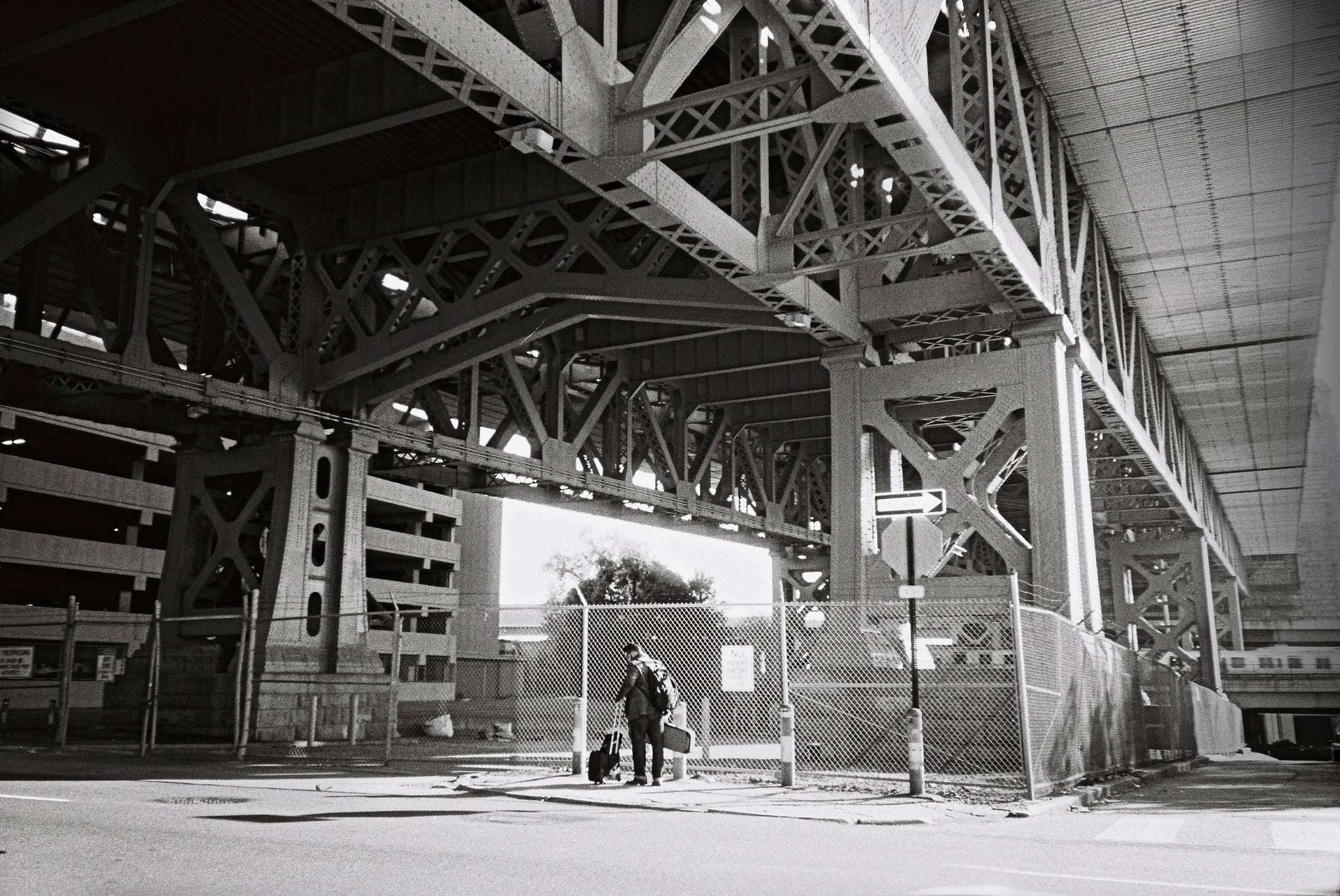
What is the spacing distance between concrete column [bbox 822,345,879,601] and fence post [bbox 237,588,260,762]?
9222mm

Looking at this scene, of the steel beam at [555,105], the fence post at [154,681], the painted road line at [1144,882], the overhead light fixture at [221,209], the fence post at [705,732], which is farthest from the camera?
the overhead light fixture at [221,209]

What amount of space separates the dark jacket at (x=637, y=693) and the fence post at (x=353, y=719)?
7947mm

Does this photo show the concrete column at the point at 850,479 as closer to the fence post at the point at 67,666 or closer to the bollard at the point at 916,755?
the bollard at the point at 916,755

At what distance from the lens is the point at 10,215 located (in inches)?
760

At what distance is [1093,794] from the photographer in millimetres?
14875

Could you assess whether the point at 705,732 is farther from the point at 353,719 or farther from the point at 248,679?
the point at 248,679

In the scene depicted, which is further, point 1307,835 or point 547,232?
point 547,232

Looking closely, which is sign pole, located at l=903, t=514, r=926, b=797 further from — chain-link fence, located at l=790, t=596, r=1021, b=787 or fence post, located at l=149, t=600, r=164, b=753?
fence post, located at l=149, t=600, r=164, b=753

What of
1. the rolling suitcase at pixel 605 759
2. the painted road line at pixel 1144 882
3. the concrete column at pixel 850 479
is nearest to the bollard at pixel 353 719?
the rolling suitcase at pixel 605 759

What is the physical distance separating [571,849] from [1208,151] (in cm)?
1548

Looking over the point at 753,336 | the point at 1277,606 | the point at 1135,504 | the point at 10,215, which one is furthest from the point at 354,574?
the point at 1277,606

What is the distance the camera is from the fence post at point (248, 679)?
61.3 ft

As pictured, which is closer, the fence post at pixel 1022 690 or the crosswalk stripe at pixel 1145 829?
the crosswalk stripe at pixel 1145 829

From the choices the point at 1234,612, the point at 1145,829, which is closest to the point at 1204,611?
the point at 1234,612
